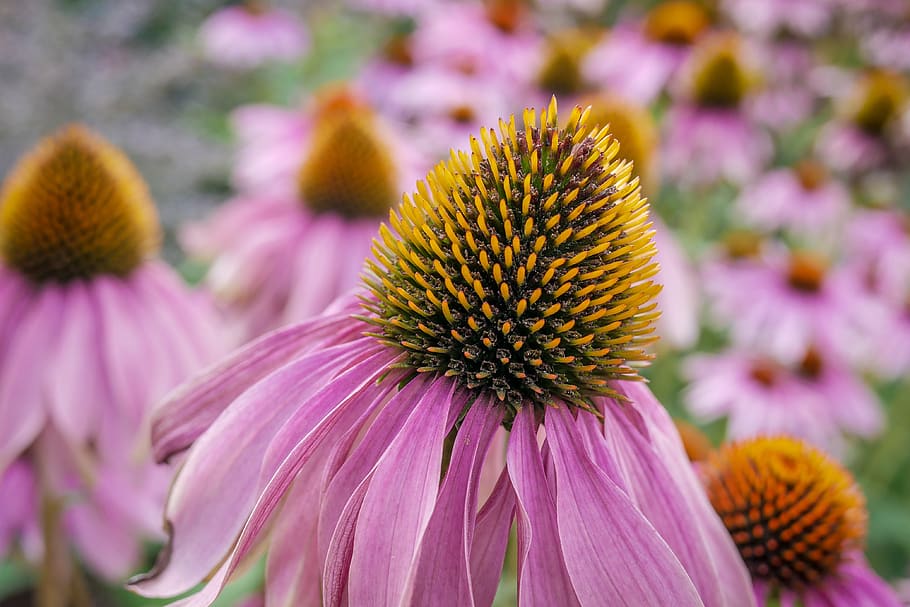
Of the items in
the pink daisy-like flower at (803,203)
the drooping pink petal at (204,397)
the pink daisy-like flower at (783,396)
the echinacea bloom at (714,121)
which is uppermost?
the echinacea bloom at (714,121)

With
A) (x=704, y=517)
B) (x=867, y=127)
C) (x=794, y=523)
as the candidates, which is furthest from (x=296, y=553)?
(x=867, y=127)

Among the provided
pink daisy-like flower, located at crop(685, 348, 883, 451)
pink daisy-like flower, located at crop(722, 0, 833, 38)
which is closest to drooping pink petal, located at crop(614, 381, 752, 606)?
pink daisy-like flower, located at crop(685, 348, 883, 451)

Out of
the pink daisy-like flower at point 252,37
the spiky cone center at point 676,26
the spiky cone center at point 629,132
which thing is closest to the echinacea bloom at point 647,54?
the spiky cone center at point 676,26

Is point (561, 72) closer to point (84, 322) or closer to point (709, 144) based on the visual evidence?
point (709, 144)

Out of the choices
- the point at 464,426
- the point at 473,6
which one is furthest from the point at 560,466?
the point at 473,6

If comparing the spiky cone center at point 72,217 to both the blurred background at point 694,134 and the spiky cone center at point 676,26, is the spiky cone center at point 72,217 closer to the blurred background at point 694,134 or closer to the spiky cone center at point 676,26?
the blurred background at point 694,134
